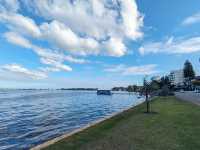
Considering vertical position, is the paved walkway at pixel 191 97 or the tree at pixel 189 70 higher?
the tree at pixel 189 70

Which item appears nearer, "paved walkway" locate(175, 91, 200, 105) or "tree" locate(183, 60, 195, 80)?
"paved walkway" locate(175, 91, 200, 105)

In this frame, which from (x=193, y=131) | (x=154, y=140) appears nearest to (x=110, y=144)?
(x=154, y=140)

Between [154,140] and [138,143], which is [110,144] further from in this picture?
[154,140]

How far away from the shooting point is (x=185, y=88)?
408ft

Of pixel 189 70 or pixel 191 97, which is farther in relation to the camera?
pixel 189 70

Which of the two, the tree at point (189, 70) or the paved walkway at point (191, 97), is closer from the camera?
the paved walkway at point (191, 97)

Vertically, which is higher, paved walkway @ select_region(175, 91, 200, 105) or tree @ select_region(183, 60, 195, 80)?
tree @ select_region(183, 60, 195, 80)

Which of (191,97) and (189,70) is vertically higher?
(189,70)

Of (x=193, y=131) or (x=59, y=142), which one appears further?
(x=193, y=131)

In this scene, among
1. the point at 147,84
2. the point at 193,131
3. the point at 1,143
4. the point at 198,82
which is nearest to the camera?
the point at 193,131

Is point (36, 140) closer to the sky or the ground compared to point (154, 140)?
closer to the ground

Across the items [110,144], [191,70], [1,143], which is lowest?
[1,143]

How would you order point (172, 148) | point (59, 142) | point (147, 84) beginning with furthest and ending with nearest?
point (147, 84), point (59, 142), point (172, 148)

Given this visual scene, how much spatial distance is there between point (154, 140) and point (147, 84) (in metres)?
14.8
